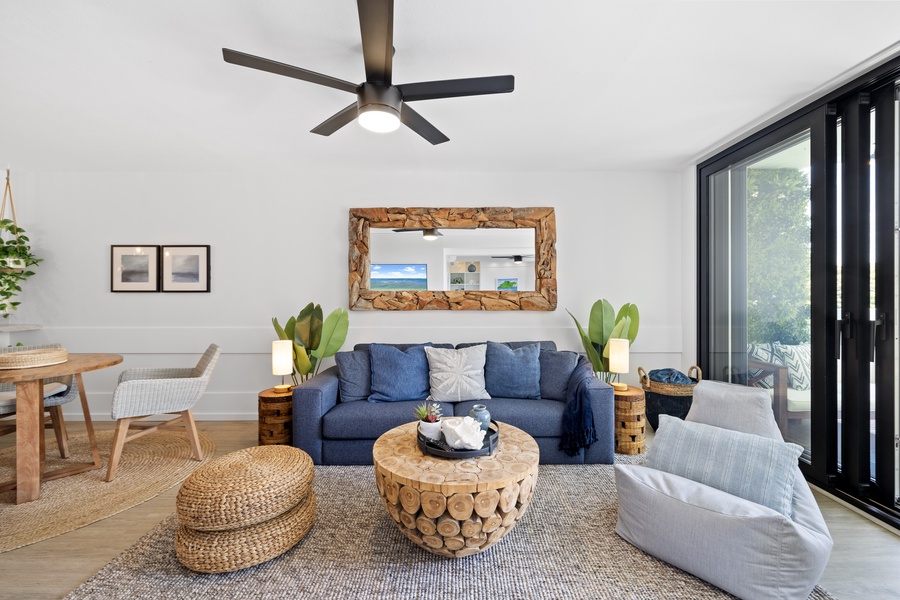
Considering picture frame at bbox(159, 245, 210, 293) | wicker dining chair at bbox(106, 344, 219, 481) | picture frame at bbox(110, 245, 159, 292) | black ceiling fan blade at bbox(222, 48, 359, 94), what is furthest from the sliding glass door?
picture frame at bbox(110, 245, 159, 292)

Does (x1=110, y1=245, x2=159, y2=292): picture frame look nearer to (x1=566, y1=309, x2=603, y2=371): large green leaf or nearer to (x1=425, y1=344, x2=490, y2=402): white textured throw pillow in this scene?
(x1=425, y1=344, x2=490, y2=402): white textured throw pillow

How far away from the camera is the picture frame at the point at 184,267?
377cm

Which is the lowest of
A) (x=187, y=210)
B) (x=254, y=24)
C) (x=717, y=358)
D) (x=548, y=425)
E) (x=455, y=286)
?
(x=548, y=425)

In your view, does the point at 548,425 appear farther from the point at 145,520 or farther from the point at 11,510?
the point at 11,510

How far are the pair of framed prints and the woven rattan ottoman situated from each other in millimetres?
2608

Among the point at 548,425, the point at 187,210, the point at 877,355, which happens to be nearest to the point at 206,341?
the point at 187,210

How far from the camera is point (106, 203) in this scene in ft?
12.3

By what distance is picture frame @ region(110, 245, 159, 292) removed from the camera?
3752mm

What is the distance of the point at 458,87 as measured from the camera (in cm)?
177

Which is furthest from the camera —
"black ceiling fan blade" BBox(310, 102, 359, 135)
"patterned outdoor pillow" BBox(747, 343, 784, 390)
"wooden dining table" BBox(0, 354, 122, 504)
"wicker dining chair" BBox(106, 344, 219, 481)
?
"patterned outdoor pillow" BBox(747, 343, 784, 390)

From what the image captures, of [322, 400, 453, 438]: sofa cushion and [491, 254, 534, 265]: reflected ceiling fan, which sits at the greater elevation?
[491, 254, 534, 265]: reflected ceiling fan

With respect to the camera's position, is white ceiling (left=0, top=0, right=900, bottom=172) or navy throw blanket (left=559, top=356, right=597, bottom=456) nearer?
white ceiling (left=0, top=0, right=900, bottom=172)

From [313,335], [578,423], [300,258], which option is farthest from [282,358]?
[578,423]

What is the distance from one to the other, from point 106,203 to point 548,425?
4.63m
